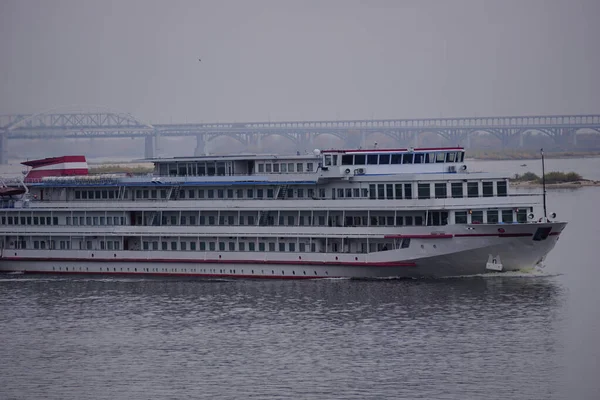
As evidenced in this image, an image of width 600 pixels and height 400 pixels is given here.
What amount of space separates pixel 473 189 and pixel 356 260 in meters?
5.70

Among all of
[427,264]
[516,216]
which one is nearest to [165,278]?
[427,264]

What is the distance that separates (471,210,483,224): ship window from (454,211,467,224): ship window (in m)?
0.32

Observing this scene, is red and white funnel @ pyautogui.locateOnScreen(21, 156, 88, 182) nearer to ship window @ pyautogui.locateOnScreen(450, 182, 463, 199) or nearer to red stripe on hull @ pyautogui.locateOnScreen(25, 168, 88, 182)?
red stripe on hull @ pyautogui.locateOnScreen(25, 168, 88, 182)

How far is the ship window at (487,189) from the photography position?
4716cm

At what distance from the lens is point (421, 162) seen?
161 feet

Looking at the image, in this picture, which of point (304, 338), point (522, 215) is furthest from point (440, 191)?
point (304, 338)

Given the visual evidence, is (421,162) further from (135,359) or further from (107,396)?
(107,396)

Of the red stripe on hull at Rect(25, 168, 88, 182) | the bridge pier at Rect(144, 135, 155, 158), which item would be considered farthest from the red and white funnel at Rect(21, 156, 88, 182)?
the bridge pier at Rect(144, 135, 155, 158)

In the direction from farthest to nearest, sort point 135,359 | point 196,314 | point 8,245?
point 8,245 < point 196,314 < point 135,359

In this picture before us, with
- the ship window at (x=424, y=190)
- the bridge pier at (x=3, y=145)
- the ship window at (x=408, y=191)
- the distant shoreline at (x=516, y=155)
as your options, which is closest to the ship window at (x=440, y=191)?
the ship window at (x=424, y=190)

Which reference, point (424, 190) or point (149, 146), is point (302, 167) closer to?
point (424, 190)

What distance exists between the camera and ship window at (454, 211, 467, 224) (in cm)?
4675

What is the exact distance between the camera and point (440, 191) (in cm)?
4744

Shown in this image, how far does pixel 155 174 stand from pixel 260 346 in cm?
1728
